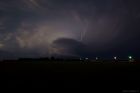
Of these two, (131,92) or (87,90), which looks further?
(87,90)

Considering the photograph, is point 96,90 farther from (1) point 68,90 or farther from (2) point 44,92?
(2) point 44,92

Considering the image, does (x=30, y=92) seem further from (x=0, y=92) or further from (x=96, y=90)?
(x=96, y=90)

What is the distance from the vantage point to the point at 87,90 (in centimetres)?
1833

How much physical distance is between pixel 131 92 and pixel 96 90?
262cm

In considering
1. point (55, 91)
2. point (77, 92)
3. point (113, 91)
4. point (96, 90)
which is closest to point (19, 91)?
point (55, 91)

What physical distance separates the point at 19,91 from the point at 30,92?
0.97 metres

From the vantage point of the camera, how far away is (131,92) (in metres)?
→ 16.8

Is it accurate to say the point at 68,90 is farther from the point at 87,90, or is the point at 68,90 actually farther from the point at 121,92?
the point at 121,92

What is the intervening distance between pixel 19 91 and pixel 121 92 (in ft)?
23.9

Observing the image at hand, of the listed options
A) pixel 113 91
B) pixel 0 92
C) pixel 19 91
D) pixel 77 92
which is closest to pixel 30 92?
pixel 19 91

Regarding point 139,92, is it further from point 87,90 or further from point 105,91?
point 87,90

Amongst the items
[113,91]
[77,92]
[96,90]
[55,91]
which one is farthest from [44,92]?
[113,91]

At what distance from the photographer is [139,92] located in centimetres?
1725

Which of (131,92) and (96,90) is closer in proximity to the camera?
(131,92)
